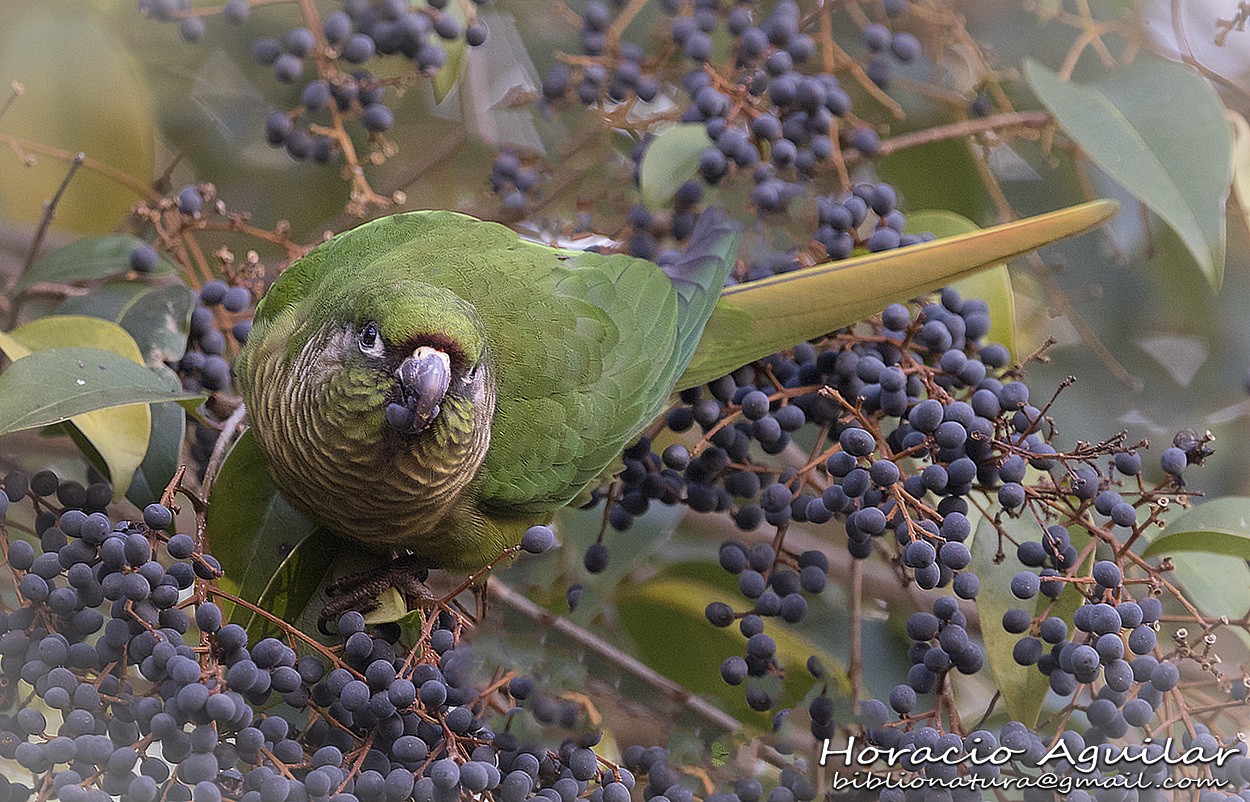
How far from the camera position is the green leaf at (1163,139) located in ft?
4.93

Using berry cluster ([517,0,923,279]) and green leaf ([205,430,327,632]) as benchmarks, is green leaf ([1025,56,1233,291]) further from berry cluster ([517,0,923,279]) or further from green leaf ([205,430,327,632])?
green leaf ([205,430,327,632])

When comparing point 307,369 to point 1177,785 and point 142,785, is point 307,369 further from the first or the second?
point 1177,785

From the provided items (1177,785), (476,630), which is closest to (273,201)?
(476,630)

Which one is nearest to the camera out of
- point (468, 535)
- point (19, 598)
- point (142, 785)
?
point (142, 785)

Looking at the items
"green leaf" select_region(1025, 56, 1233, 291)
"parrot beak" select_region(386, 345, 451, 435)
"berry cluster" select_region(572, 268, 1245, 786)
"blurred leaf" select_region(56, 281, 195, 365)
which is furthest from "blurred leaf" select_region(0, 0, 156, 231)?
"green leaf" select_region(1025, 56, 1233, 291)

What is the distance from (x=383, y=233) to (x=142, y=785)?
0.86 m

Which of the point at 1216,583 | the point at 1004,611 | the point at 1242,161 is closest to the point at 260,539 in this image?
the point at 1004,611

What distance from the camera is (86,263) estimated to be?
5.05ft

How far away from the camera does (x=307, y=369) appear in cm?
139

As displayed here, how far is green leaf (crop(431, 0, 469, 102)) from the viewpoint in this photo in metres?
1.73

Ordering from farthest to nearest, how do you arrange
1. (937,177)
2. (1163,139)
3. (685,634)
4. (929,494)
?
(937,177), (685,634), (1163,139), (929,494)

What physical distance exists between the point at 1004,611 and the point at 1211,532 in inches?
9.9

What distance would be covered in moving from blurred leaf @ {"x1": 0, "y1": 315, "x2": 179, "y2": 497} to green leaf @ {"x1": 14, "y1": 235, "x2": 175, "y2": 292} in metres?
0.15

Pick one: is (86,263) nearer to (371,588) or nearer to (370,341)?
(370,341)
